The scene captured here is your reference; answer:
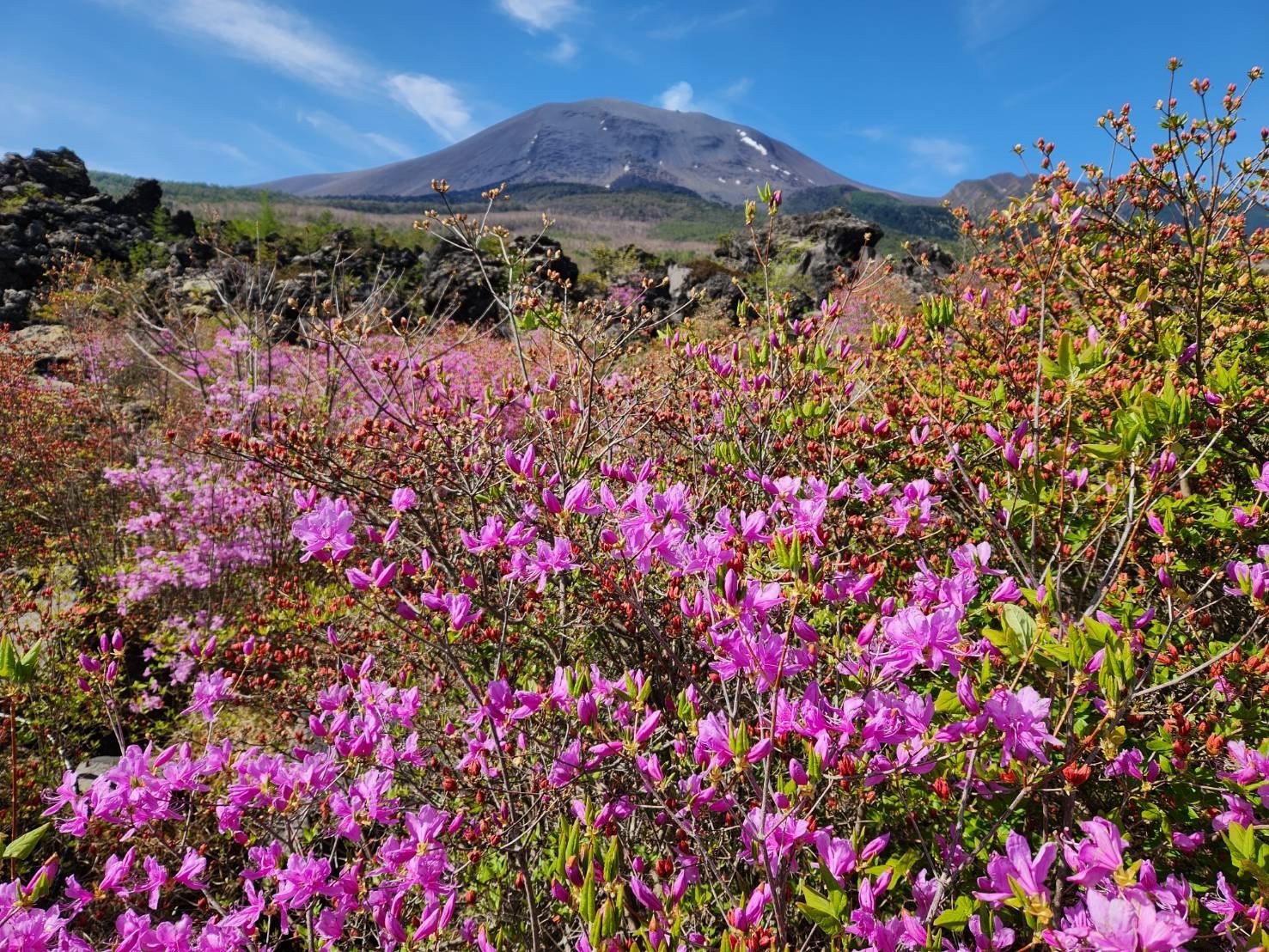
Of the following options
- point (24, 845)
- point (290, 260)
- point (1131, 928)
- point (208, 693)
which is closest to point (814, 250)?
point (290, 260)

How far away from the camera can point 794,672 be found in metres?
1.34

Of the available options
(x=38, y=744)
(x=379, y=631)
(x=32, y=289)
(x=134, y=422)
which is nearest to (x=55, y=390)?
(x=134, y=422)

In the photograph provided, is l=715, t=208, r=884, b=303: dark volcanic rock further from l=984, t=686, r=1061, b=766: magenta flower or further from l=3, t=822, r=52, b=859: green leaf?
l=3, t=822, r=52, b=859: green leaf

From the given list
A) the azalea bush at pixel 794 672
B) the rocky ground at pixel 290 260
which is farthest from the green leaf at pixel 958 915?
the rocky ground at pixel 290 260

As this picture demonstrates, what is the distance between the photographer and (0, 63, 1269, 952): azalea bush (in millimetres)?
1225

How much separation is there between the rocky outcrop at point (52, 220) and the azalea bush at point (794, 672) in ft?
80.8

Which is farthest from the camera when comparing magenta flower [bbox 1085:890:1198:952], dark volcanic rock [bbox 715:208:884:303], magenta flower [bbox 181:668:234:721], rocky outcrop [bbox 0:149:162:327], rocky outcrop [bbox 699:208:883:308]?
rocky outcrop [bbox 0:149:162:327]

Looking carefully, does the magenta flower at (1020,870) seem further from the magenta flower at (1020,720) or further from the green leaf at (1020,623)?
the green leaf at (1020,623)

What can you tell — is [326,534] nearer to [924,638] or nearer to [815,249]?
[924,638]

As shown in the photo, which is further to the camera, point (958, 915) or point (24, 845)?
point (24, 845)

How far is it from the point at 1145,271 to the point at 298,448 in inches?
167

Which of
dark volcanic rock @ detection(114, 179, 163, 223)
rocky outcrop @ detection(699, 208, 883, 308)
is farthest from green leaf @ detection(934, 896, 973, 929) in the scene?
dark volcanic rock @ detection(114, 179, 163, 223)

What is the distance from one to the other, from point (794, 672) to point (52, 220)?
4272 cm

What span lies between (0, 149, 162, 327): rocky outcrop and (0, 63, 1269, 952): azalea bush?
24625 mm
